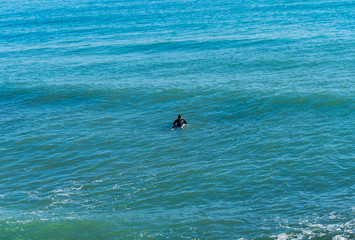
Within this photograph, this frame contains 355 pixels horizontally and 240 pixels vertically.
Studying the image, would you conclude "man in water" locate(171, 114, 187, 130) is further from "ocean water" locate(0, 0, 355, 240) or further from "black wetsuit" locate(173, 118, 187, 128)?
"ocean water" locate(0, 0, 355, 240)

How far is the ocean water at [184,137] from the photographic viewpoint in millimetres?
19422

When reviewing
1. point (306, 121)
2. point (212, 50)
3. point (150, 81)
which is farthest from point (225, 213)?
point (212, 50)

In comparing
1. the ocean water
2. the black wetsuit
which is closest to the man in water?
the black wetsuit

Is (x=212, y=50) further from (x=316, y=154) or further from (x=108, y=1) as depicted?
(x=108, y=1)

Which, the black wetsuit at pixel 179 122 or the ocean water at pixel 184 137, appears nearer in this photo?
the ocean water at pixel 184 137

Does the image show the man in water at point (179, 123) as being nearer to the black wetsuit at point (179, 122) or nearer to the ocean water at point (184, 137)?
the black wetsuit at point (179, 122)

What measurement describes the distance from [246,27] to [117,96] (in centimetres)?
3394

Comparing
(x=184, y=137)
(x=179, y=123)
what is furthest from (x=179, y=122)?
(x=184, y=137)

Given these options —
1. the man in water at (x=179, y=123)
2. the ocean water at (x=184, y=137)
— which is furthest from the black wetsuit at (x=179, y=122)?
the ocean water at (x=184, y=137)

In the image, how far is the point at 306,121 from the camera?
30.8 meters

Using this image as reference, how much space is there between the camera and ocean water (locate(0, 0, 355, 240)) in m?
19.4

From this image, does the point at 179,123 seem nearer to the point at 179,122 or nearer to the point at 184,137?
the point at 179,122

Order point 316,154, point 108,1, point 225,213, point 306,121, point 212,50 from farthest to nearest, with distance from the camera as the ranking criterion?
1. point 108,1
2. point 212,50
3. point 306,121
4. point 316,154
5. point 225,213

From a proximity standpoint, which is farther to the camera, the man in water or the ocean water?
the man in water
